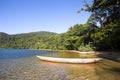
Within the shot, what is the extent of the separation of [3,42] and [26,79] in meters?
190

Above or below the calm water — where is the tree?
above

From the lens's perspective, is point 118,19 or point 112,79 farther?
point 118,19

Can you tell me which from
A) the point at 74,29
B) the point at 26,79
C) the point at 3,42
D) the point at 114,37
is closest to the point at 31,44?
the point at 3,42

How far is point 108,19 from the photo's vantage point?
1543 inches

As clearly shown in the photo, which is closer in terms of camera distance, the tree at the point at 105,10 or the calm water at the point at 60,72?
the calm water at the point at 60,72

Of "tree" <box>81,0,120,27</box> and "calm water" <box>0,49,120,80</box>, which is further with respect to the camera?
"tree" <box>81,0,120,27</box>

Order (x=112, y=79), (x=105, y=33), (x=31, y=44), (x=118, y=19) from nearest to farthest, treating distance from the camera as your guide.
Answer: (x=112, y=79), (x=118, y=19), (x=105, y=33), (x=31, y=44)

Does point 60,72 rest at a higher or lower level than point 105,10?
lower

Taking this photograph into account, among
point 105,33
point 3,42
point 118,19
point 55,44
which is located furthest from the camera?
point 3,42

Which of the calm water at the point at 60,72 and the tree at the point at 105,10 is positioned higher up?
the tree at the point at 105,10

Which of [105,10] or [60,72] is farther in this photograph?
[105,10]

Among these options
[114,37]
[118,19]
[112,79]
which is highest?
[118,19]

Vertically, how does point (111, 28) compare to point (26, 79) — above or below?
above

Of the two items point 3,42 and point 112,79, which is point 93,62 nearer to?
point 112,79
